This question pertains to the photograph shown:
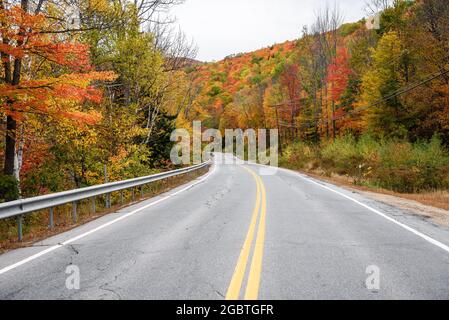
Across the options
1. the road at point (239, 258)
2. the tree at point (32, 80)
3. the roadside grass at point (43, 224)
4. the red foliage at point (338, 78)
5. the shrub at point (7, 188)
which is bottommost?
the roadside grass at point (43, 224)

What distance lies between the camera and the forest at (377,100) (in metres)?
21.2

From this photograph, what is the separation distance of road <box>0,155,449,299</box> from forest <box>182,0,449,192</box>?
12.9 m

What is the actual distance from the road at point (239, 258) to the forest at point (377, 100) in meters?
12.9

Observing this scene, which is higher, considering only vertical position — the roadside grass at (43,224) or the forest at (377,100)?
the forest at (377,100)

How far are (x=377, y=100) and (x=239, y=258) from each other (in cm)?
2905

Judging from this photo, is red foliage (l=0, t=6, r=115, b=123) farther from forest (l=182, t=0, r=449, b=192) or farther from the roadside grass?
forest (l=182, t=0, r=449, b=192)

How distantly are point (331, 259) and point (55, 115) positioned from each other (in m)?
8.19

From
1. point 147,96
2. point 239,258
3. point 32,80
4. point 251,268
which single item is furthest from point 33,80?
point 147,96

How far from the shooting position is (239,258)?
17.4 feet

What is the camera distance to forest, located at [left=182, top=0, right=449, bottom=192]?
69.4ft

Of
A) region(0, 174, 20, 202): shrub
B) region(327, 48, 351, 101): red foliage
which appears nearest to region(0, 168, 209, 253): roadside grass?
region(0, 174, 20, 202): shrub

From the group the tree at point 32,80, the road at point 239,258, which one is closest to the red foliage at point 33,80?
the tree at point 32,80

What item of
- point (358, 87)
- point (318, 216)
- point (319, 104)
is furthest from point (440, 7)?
point (318, 216)

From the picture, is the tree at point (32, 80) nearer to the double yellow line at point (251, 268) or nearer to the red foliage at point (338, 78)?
the double yellow line at point (251, 268)
